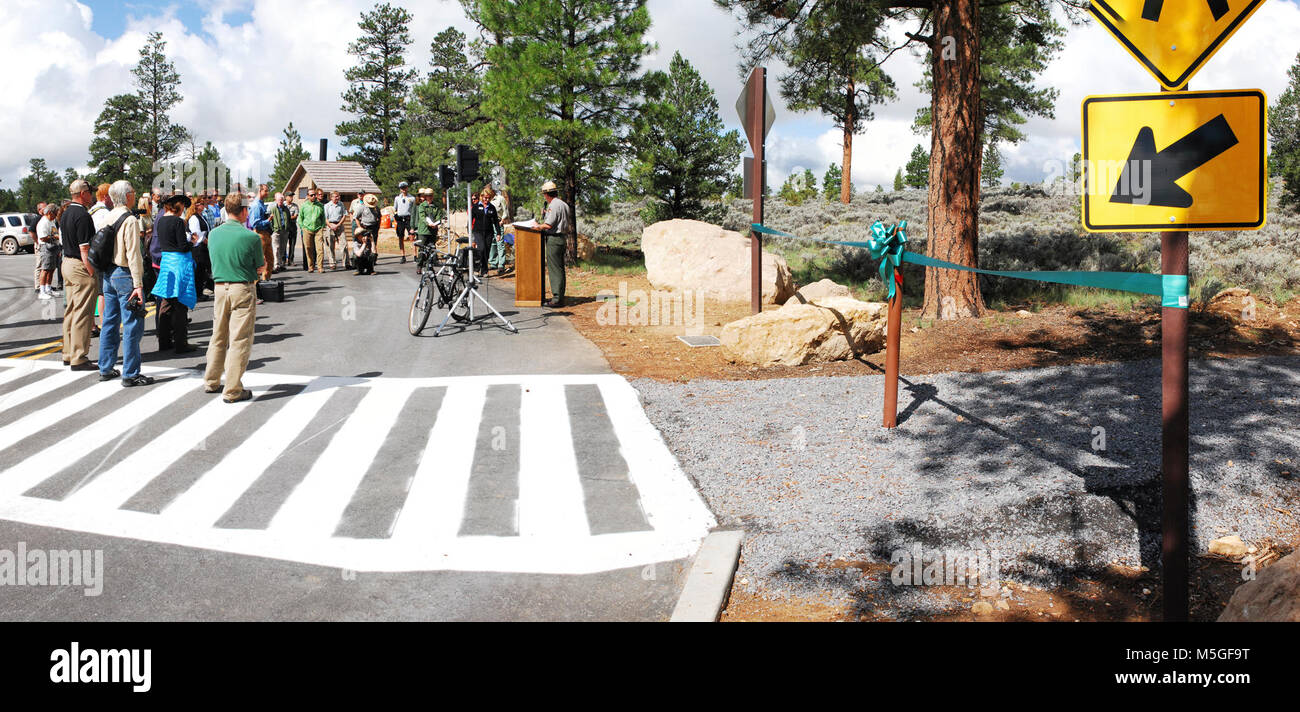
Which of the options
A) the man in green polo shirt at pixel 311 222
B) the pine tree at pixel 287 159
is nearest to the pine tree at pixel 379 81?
the pine tree at pixel 287 159

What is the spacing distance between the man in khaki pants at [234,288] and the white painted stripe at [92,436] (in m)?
0.77

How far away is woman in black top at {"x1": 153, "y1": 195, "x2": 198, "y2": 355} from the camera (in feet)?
36.5

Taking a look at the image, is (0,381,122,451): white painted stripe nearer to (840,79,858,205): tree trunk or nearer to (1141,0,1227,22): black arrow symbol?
(1141,0,1227,22): black arrow symbol

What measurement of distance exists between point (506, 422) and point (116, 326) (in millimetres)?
5040

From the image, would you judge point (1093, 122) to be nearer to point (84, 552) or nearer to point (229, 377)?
point (84, 552)

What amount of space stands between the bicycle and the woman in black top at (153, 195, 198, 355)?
117 inches

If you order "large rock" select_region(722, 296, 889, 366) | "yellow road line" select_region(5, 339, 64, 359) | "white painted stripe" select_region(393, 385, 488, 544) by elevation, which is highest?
"large rock" select_region(722, 296, 889, 366)

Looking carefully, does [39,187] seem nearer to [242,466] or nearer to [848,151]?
[848,151]

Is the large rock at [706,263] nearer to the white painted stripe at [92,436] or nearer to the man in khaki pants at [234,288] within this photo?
the man in khaki pants at [234,288]

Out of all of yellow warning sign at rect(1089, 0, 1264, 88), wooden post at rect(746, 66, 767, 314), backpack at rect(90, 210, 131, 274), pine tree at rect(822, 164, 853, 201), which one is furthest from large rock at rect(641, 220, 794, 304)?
pine tree at rect(822, 164, 853, 201)

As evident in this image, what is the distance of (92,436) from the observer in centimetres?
790

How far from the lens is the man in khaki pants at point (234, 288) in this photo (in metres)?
8.95
